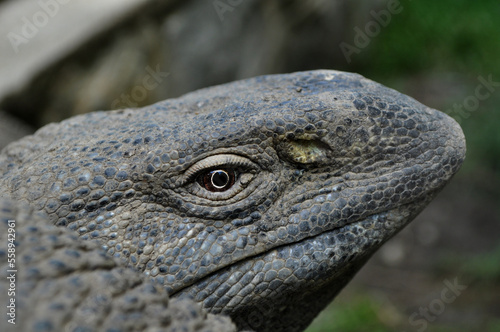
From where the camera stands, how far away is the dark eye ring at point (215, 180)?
359 cm

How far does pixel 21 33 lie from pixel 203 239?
6964 millimetres

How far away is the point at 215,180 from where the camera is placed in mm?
3592

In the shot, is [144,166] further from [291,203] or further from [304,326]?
[304,326]

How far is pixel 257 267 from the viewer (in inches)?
139

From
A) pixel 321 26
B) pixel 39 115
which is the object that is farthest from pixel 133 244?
pixel 321 26

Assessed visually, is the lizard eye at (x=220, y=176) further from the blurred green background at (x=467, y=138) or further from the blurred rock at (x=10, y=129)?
the blurred green background at (x=467, y=138)

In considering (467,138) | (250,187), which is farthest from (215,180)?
(467,138)
